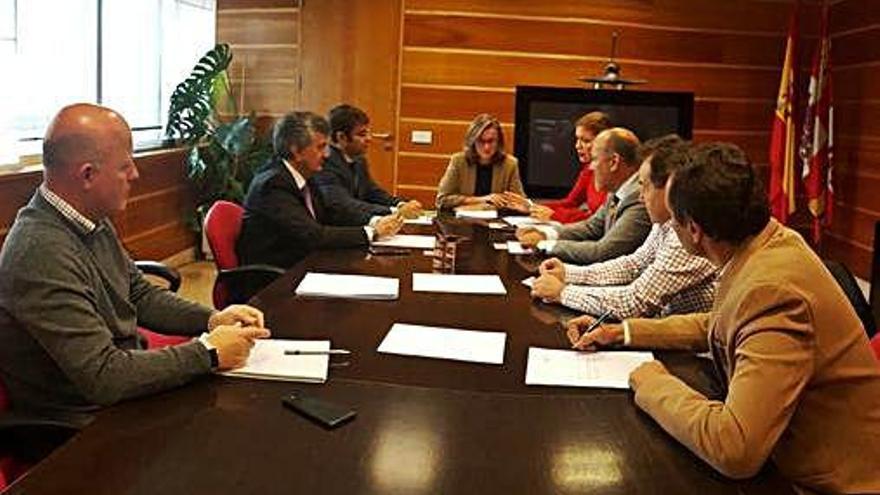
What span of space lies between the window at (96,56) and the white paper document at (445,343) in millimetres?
2715

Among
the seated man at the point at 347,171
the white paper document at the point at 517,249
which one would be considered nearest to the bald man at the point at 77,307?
the white paper document at the point at 517,249

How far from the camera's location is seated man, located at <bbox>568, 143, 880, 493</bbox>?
1.38m

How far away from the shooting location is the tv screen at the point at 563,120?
6668 millimetres

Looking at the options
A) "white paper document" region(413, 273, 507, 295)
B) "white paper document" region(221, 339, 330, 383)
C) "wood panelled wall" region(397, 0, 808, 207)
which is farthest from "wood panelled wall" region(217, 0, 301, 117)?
"white paper document" region(221, 339, 330, 383)

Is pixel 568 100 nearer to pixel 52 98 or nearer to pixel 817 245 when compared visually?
pixel 817 245

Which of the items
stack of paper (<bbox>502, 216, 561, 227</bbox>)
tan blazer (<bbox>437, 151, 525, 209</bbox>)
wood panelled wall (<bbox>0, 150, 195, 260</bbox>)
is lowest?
wood panelled wall (<bbox>0, 150, 195, 260</bbox>)

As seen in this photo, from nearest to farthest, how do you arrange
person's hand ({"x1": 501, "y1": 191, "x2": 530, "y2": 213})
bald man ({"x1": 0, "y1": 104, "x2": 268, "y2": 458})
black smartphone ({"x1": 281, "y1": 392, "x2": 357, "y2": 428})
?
1. black smartphone ({"x1": 281, "y1": 392, "x2": 357, "y2": 428})
2. bald man ({"x1": 0, "y1": 104, "x2": 268, "y2": 458})
3. person's hand ({"x1": 501, "y1": 191, "x2": 530, "y2": 213})

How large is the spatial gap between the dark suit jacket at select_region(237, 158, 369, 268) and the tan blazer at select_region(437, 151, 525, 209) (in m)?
1.70

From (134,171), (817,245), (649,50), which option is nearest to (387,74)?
(649,50)

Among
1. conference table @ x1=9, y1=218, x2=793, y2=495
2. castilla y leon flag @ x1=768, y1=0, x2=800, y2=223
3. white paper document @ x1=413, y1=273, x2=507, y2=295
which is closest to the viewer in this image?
conference table @ x1=9, y1=218, x2=793, y2=495

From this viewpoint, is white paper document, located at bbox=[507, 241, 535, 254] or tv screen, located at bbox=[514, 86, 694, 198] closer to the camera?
white paper document, located at bbox=[507, 241, 535, 254]

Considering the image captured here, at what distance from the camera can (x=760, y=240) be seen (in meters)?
1.56

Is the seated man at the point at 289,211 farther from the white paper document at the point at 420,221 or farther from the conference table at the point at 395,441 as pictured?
the conference table at the point at 395,441

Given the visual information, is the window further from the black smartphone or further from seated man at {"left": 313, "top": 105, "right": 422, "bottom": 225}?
the black smartphone
